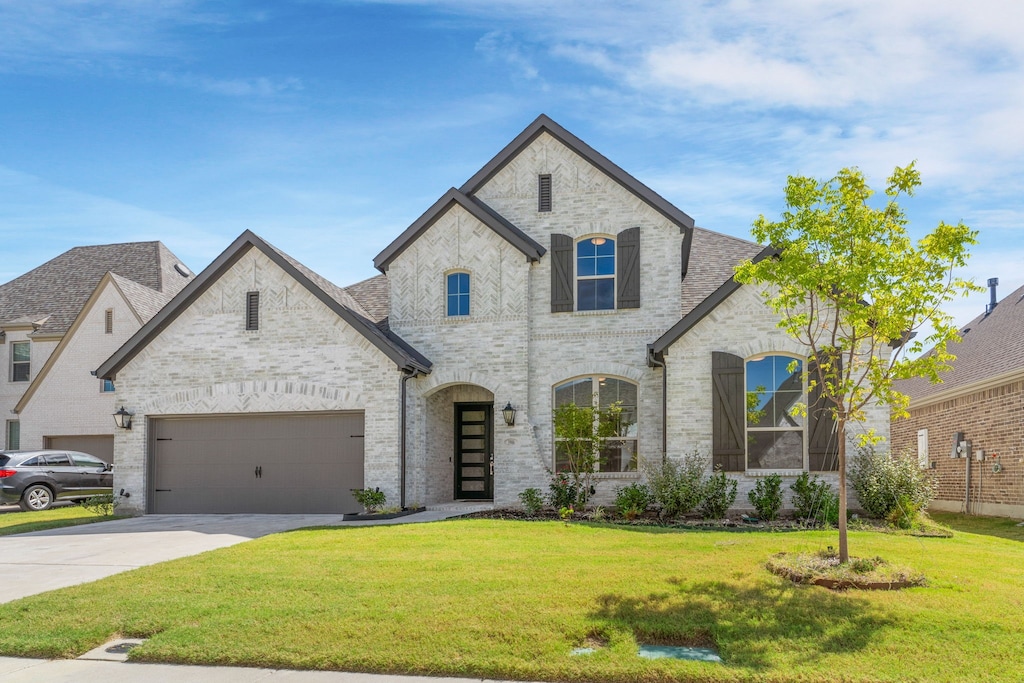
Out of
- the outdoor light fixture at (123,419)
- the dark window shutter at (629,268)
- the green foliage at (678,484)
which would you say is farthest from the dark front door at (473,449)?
the outdoor light fixture at (123,419)

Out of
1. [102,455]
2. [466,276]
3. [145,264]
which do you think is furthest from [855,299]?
[145,264]

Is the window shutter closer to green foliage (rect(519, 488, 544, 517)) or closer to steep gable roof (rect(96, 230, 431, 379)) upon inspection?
green foliage (rect(519, 488, 544, 517))

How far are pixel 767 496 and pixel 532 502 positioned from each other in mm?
4360

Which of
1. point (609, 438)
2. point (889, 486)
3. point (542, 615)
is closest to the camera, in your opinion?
point (542, 615)

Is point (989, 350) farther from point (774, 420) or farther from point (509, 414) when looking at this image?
point (509, 414)

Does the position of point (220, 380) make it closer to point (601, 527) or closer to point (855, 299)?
point (601, 527)

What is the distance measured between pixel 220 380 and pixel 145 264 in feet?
47.6

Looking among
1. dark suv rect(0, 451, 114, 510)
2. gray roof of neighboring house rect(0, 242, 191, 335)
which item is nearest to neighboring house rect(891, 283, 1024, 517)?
dark suv rect(0, 451, 114, 510)

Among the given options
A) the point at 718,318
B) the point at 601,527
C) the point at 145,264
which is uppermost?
the point at 145,264

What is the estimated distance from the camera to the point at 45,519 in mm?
18141

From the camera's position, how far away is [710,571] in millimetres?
9727

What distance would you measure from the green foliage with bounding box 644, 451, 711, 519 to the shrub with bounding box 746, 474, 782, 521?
40.5 inches

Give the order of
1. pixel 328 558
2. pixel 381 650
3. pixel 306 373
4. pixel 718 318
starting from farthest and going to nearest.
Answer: pixel 306 373 < pixel 718 318 < pixel 328 558 < pixel 381 650

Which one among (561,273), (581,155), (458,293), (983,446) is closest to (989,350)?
(983,446)
